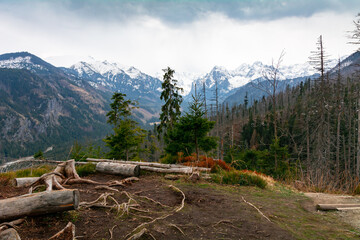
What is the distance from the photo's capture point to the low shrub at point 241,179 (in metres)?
8.71

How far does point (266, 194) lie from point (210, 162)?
15.0ft

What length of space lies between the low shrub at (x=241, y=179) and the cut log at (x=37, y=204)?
6.23m

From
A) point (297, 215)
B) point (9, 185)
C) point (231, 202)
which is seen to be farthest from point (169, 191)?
point (9, 185)

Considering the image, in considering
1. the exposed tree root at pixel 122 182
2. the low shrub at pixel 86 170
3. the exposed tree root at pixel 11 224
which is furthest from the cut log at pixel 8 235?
the low shrub at pixel 86 170

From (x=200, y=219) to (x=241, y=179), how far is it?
4678mm

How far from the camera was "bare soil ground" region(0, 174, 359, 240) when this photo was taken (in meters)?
4.04

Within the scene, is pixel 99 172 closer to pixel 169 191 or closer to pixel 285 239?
pixel 169 191

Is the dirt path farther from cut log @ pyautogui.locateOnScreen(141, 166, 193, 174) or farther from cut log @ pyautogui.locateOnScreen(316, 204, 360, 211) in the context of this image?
cut log @ pyautogui.locateOnScreen(141, 166, 193, 174)

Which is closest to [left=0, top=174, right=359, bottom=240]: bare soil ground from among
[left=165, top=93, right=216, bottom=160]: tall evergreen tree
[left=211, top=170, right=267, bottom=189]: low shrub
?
[left=211, top=170, right=267, bottom=189]: low shrub

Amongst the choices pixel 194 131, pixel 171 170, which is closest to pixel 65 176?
pixel 171 170

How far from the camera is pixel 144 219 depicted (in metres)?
4.80

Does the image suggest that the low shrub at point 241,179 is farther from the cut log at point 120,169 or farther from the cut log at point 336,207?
the cut log at point 120,169

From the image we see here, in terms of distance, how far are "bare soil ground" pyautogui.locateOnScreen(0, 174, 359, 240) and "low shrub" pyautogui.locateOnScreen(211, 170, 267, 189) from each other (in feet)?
4.92

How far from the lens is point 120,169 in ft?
31.5
